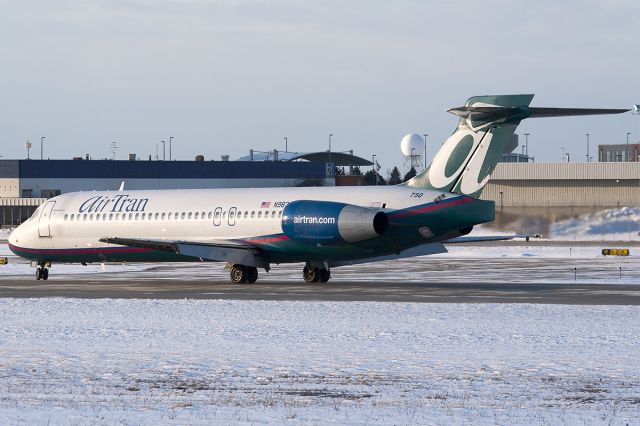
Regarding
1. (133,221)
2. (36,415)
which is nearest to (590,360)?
(36,415)

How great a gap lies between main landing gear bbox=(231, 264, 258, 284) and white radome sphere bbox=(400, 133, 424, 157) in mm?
63136

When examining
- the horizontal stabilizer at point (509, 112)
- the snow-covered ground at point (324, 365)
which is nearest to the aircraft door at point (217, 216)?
the horizontal stabilizer at point (509, 112)

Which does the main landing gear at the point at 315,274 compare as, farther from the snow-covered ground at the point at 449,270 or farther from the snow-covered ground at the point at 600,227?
the snow-covered ground at the point at 600,227

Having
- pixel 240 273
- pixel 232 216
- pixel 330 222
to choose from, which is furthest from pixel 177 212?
pixel 330 222

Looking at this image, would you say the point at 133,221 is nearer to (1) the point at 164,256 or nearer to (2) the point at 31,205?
(1) the point at 164,256

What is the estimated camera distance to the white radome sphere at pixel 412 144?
3858 inches

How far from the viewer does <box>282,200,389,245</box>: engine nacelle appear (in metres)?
32.8

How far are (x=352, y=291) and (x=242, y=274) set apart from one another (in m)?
5.57

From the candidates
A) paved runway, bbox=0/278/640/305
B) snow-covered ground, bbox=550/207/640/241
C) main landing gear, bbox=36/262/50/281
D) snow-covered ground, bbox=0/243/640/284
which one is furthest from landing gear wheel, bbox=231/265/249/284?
snow-covered ground, bbox=550/207/640/241

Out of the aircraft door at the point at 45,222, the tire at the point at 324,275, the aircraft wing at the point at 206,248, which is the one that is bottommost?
the tire at the point at 324,275

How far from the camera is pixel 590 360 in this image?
16188 mm

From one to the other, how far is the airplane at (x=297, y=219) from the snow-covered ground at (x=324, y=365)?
8.40 meters

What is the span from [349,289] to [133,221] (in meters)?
9.97

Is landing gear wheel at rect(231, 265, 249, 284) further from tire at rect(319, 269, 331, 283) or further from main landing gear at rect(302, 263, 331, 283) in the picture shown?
tire at rect(319, 269, 331, 283)
